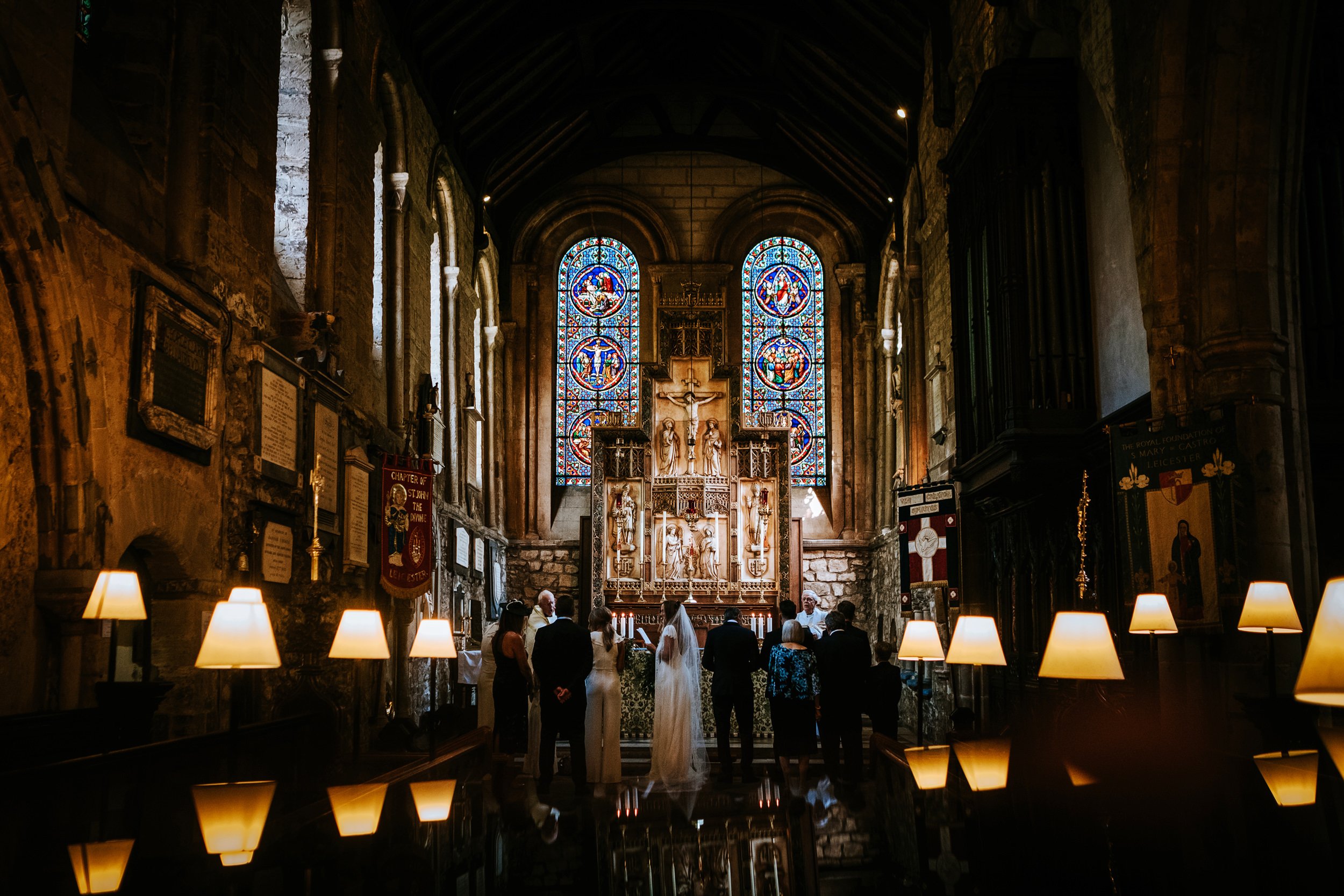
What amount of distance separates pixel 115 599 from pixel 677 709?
407 cm

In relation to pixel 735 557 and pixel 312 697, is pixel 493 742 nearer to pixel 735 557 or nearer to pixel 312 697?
pixel 312 697

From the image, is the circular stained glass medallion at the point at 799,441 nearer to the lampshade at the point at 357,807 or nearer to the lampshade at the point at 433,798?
the lampshade at the point at 433,798

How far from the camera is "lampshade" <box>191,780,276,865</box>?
3.41 meters

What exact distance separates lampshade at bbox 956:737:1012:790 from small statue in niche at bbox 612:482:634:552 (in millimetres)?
9750

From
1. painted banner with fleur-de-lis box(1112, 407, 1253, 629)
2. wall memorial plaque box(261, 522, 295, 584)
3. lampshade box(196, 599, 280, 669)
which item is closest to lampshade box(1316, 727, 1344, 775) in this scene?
painted banner with fleur-de-lis box(1112, 407, 1253, 629)

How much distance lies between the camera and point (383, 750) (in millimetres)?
7703

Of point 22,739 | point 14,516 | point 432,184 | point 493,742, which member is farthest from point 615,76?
point 22,739

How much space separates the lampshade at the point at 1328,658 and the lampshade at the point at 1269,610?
3.62 m

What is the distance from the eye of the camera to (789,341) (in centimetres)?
1923

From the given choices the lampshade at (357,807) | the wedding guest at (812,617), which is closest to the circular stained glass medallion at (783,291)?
the wedding guest at (812,617)

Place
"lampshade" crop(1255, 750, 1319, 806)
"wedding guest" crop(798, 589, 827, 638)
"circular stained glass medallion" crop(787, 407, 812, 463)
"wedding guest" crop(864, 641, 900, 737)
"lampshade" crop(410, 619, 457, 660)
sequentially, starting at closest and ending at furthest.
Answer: "lampshade" crop(1255, 750, 1319, 806) < "lampshade" crop(410, 619, 457, 660) < "wedding guest" crop(864, 641, 900, 737) < "wedding guest" crop(798, 589, 827, 638) < "circular stained glass medallion" crop(787, 407, 812, 463)

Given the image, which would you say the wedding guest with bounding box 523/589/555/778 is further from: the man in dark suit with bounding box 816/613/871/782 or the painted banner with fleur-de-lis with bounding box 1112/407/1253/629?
the painted banner with fleur-de-lis with bounding box 1112/407/1253/629

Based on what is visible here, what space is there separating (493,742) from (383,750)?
4.44ft

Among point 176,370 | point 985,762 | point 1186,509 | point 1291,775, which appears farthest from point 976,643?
point 176,370
